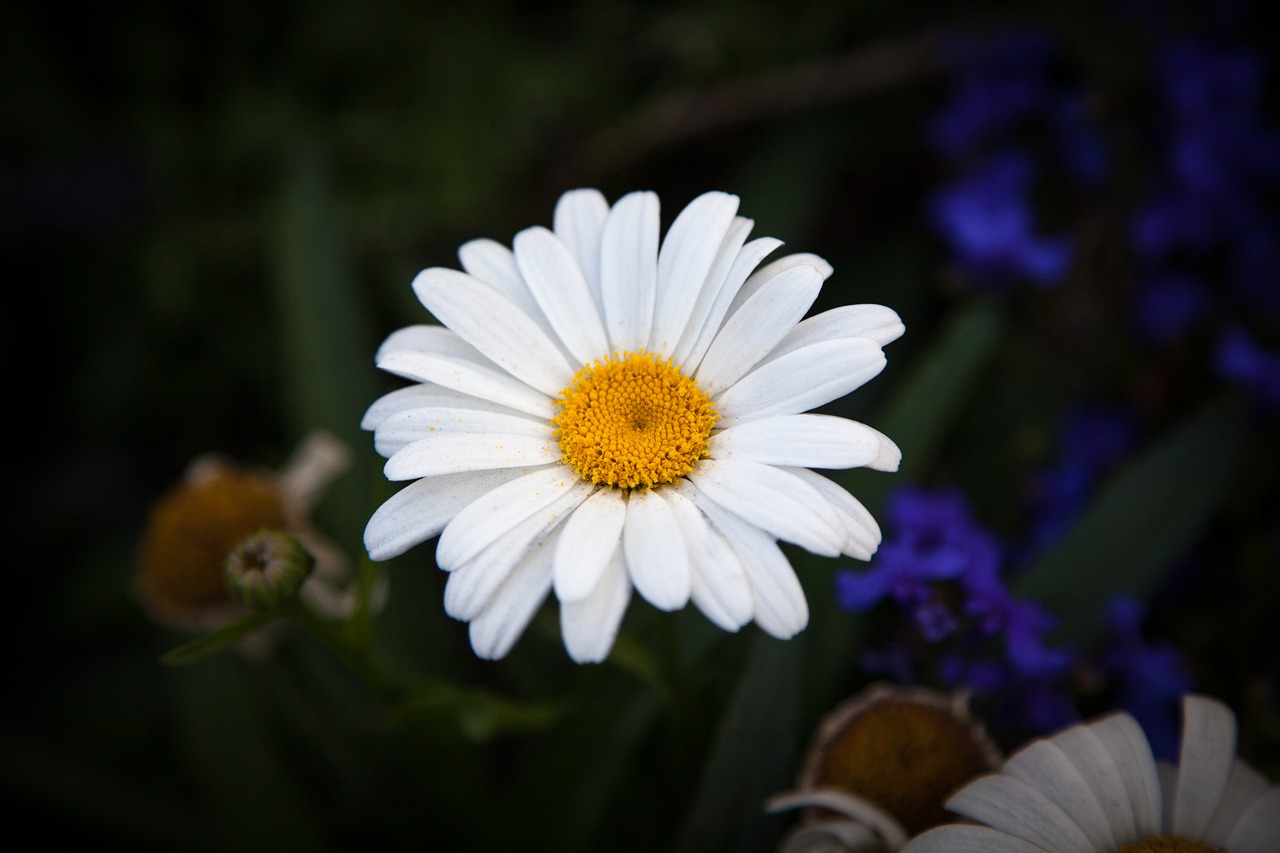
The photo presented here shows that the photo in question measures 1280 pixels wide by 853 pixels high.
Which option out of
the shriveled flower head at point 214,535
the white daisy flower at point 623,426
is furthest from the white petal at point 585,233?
the shriveled flower head at point 214,535

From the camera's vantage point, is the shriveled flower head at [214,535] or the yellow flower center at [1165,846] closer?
the yellow flower center at [1165,846]

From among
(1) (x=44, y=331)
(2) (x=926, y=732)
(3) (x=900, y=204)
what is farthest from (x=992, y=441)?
(1) (x=44, y=331)

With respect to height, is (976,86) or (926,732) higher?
(976,86)

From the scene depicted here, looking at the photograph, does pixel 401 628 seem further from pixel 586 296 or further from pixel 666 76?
pixel 666 76

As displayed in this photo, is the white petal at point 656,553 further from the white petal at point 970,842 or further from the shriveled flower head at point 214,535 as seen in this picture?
the shriveled flower head at point 214,535

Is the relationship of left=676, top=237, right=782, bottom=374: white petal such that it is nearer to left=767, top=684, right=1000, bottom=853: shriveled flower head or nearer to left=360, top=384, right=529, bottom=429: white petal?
left=360, top=384, right=529, bottom=429: white petal

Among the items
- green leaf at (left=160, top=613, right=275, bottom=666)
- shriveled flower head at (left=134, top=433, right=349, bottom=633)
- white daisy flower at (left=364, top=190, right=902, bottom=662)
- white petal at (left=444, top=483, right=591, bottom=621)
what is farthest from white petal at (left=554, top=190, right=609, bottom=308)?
shriveled flower head at (left=134, top=433, right=349, bottom=633)
